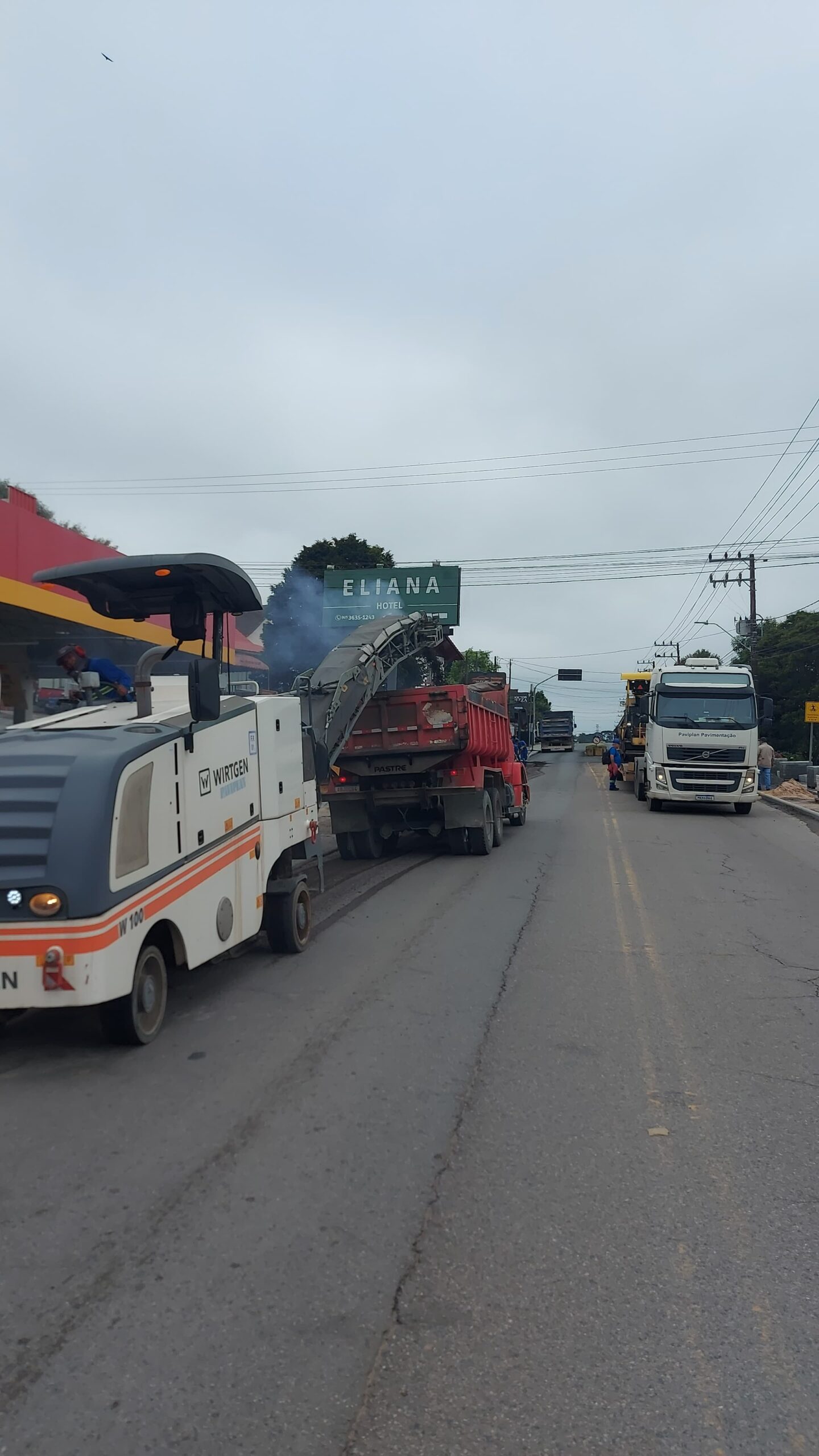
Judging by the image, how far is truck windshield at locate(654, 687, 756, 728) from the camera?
882 inches

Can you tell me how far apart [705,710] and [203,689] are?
1778cm

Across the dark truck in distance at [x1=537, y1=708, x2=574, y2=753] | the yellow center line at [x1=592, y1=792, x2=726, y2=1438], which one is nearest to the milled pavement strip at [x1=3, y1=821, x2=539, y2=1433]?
the yellow center line at [x1=592, y1=792, x2=726, y2=1438]

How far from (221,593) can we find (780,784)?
28545 mm

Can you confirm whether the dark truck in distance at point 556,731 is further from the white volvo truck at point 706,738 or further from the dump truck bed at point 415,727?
the dump truck bed at point 415,727

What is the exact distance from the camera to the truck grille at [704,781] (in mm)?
22359

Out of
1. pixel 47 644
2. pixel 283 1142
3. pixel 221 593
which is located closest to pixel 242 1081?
pixel 283 1142

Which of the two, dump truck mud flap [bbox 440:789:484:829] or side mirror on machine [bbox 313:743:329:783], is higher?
side mirror on machine [bbox 313:743:329:783]

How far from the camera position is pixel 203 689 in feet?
21.7

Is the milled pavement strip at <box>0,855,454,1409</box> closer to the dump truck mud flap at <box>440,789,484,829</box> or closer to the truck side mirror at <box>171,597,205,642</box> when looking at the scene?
the truck side mirror at <box>171,597,205,642</box>

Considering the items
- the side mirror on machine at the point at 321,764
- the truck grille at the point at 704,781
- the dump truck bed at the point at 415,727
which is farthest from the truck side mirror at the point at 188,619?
the truck grille at the point at 704,781

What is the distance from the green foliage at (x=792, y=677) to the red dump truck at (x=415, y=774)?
159 feet

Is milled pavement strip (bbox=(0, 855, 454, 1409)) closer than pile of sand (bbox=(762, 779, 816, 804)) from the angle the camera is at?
Yes

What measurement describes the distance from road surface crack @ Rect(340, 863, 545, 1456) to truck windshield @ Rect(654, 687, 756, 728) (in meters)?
15.7

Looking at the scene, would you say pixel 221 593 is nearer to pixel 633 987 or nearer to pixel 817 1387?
pixel 633 987
